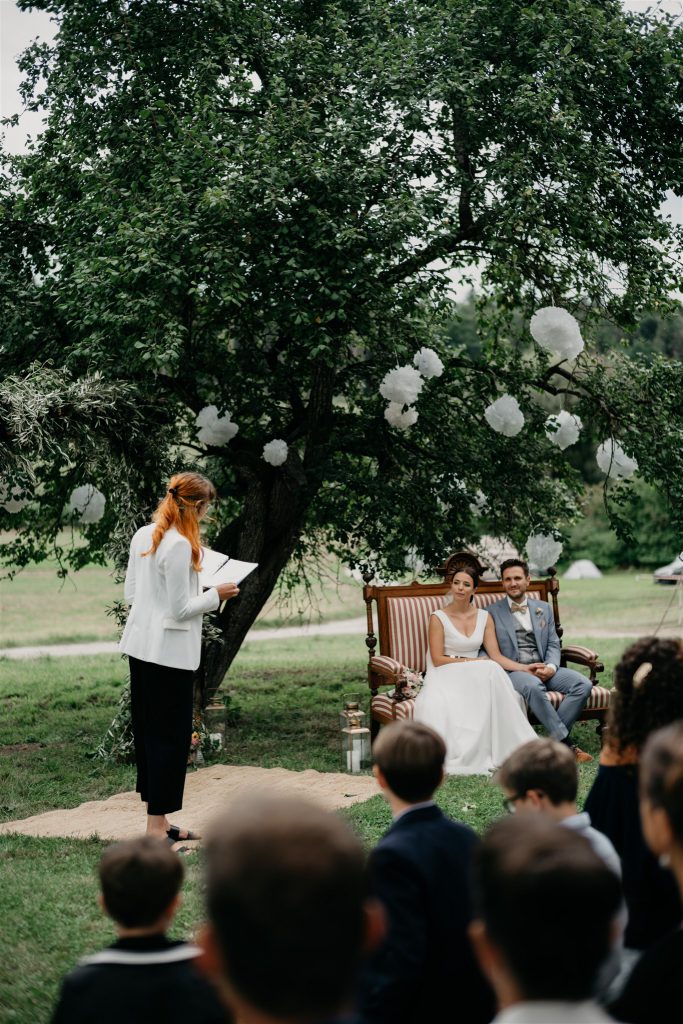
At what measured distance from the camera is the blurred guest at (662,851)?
5.79 feet

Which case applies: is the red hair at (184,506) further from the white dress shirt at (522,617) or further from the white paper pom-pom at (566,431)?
the white paper pom-pom at (566,431)

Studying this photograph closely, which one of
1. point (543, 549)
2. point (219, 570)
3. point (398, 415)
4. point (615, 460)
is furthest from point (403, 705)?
point (615, 460)

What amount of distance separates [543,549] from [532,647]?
91cm

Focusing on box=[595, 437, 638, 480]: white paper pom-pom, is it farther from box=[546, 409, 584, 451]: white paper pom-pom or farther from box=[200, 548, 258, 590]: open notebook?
box=[200, 548, 258, 590]: open notebook

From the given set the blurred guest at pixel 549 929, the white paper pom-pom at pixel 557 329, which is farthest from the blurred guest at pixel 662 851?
the white paper pom-pom at pixel 557 329

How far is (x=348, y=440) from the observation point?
904cm

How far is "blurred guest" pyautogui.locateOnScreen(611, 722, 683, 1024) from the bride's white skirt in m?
5.50

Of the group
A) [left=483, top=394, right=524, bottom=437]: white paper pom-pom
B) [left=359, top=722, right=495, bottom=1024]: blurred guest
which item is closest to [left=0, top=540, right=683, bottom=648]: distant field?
[left=483, top=394, right=524, bottom=437]: white paper pom-pom

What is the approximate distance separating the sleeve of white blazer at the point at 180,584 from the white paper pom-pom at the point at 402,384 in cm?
286

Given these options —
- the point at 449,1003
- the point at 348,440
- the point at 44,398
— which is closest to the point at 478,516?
the point at 348,440

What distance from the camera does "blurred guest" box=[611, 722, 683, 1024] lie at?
1.77 metres

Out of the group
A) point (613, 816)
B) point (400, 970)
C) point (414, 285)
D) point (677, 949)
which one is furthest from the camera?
point (414, 285)

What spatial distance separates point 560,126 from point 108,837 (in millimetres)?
5635

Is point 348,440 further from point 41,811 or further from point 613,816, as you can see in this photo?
point 613,816
